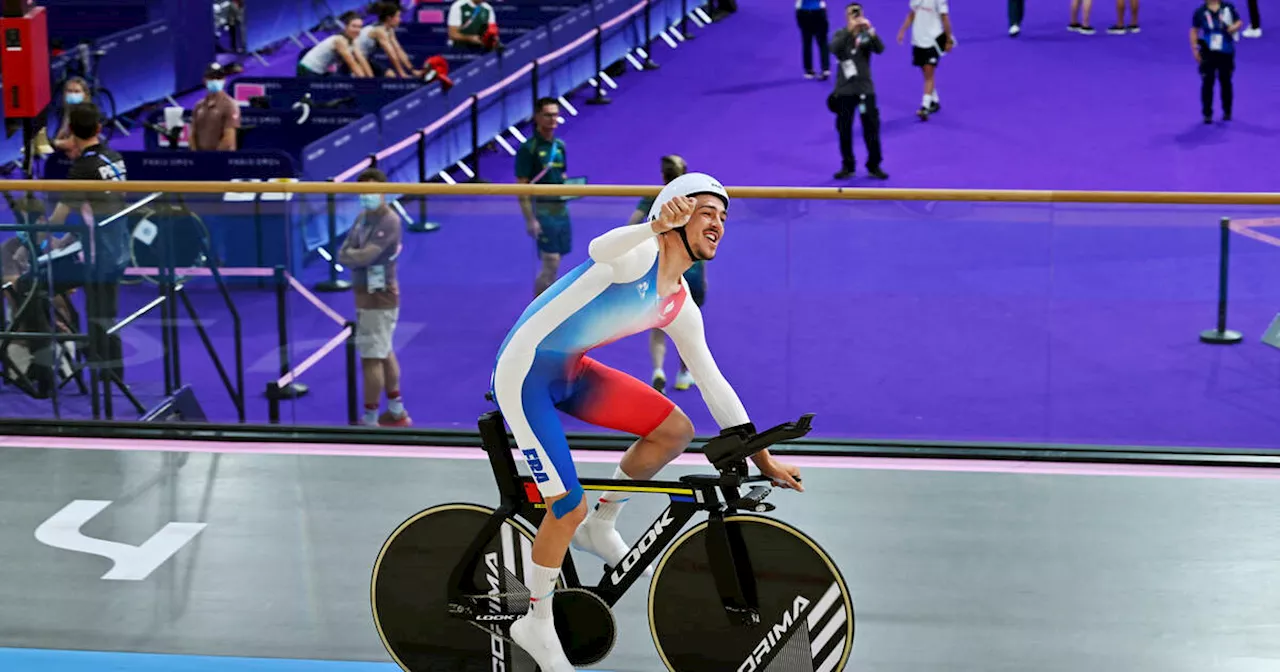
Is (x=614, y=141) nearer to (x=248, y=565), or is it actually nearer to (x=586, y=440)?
(x=586, y=440)

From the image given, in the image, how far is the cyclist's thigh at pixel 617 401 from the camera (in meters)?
5.57

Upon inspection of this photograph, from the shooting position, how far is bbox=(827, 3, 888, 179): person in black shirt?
57.0ft

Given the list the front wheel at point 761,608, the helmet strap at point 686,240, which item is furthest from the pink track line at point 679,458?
the helmet strap at point 686,240

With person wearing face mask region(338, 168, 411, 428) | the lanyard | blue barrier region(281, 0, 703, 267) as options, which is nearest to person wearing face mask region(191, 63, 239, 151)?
blue barrier region(281, 0, 703, 267)

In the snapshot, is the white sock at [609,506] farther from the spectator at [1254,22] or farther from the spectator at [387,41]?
the spectator at [1254,22]

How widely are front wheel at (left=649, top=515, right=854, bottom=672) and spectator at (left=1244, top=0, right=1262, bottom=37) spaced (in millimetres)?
20429

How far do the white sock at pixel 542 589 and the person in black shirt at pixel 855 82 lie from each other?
12.6 metres

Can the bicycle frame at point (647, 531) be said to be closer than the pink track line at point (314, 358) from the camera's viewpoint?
Yes

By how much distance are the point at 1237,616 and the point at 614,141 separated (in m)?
13.9

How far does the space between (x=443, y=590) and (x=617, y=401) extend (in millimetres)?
944

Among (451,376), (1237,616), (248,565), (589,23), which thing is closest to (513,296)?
(451,376)

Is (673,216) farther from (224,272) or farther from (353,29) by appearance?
(353,29)

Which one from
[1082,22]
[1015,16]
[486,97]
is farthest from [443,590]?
[1082,22]

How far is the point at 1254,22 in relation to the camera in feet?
78.6
